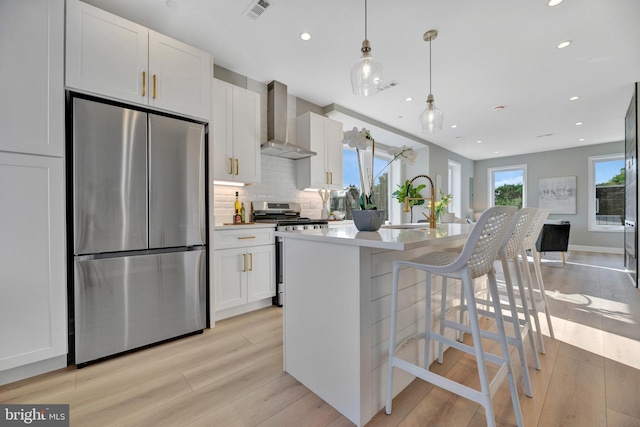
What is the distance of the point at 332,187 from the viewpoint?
4156 mm

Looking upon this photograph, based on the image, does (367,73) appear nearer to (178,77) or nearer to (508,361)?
(178,77)

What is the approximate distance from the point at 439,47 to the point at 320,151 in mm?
1842

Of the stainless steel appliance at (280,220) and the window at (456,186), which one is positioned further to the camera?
the window at (456,186)

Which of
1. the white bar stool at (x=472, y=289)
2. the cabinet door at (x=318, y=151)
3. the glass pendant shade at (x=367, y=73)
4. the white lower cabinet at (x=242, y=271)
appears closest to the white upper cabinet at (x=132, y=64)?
the white lower cabinet at (x=242, y=271)

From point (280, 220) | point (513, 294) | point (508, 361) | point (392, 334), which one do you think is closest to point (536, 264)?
point (513, 294)

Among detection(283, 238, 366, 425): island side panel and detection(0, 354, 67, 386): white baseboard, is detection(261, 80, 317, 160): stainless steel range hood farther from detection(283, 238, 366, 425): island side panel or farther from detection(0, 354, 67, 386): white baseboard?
detection(0, 354, 67, 386): white baseboard

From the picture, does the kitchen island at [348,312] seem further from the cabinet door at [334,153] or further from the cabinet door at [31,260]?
the cabinet door at [334,153]

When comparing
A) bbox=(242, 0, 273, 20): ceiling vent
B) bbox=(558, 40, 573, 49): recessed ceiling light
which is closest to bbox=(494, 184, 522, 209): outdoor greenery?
bbox=(558, 40, 573, 49): recessed ceiling light

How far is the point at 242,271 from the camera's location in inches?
110

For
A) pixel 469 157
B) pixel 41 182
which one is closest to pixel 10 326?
pixel 41 182

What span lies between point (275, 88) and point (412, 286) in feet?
9.87

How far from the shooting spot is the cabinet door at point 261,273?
113 inches

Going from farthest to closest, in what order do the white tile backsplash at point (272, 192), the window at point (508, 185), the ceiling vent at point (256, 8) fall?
the window at point (508, 185) → the white tile backsplash at point (272, 192) → the ceiling vent at point (256, 8)

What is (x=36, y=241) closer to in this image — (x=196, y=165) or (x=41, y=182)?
(x=41, y=182)
